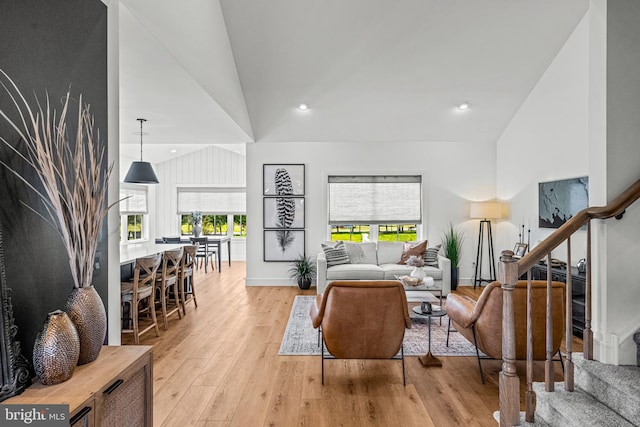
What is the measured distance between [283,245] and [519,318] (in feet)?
14.8

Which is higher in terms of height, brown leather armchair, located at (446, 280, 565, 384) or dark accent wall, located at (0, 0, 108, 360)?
dark accent wall, located at (0, 0, 108, 360)

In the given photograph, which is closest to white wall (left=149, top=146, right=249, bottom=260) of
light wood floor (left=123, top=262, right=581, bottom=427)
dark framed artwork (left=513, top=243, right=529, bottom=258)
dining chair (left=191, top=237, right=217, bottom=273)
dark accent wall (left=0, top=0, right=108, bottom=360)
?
dining chair (left=191, top=237, right=217, bottom=273)

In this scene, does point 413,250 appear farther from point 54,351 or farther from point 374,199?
point 54,351

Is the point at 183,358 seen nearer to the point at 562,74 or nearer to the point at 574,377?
the point at 574,377

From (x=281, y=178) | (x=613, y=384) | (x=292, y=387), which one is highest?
(x=281, y=178)

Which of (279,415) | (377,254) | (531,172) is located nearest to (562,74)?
(531,172)

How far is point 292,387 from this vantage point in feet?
9.74

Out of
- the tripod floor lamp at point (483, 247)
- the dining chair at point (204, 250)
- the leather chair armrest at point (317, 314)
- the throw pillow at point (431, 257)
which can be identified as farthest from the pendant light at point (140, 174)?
the tripod floor lamp at point (483, 247)

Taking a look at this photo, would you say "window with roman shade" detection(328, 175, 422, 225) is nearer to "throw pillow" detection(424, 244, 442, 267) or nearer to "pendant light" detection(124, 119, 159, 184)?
"throw pillow" detection(424, 244, 442, 267)

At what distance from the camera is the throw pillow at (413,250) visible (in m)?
6.20

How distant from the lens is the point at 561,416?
207 centimetres

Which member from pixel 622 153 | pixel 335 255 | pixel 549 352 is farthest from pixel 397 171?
pixel 549 352

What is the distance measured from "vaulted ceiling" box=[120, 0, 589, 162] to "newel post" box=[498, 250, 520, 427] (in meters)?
2.71

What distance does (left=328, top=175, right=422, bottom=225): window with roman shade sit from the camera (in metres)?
6.95
